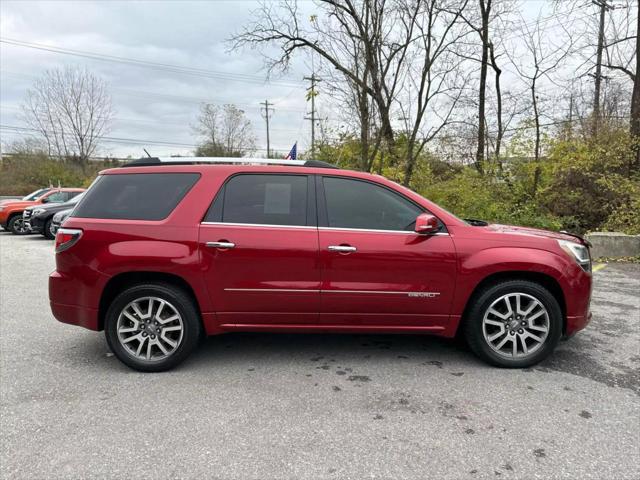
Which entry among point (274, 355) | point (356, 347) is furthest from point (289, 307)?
point (356, 347)

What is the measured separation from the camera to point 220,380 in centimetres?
337

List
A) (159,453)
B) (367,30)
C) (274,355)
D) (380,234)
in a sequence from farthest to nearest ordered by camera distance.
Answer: (367,30), (274,355), (380,234), (159,453)

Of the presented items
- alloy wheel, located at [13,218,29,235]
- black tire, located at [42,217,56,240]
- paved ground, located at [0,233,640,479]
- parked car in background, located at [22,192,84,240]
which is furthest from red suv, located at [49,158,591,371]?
alloy wheel, located at [13,218,29,235]

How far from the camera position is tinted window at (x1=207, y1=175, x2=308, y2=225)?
3.51 metres

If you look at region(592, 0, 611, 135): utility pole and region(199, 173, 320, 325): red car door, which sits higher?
region(592, 0, 611, 135): utility pole

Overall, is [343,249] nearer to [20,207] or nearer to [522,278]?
[522,278]

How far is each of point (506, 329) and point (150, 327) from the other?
3.03 metres

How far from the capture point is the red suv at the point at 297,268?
3428mm

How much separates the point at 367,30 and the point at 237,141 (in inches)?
1336

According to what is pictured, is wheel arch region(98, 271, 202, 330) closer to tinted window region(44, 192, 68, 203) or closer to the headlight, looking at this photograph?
the headlight

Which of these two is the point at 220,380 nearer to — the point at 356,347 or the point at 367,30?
the point at 356,347

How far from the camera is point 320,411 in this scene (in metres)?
2.89

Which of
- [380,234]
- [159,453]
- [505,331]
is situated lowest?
[159,453]

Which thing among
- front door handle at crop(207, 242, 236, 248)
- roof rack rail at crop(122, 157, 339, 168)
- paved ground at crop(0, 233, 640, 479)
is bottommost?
paved ground at crop(0, 233, 640, 479)
